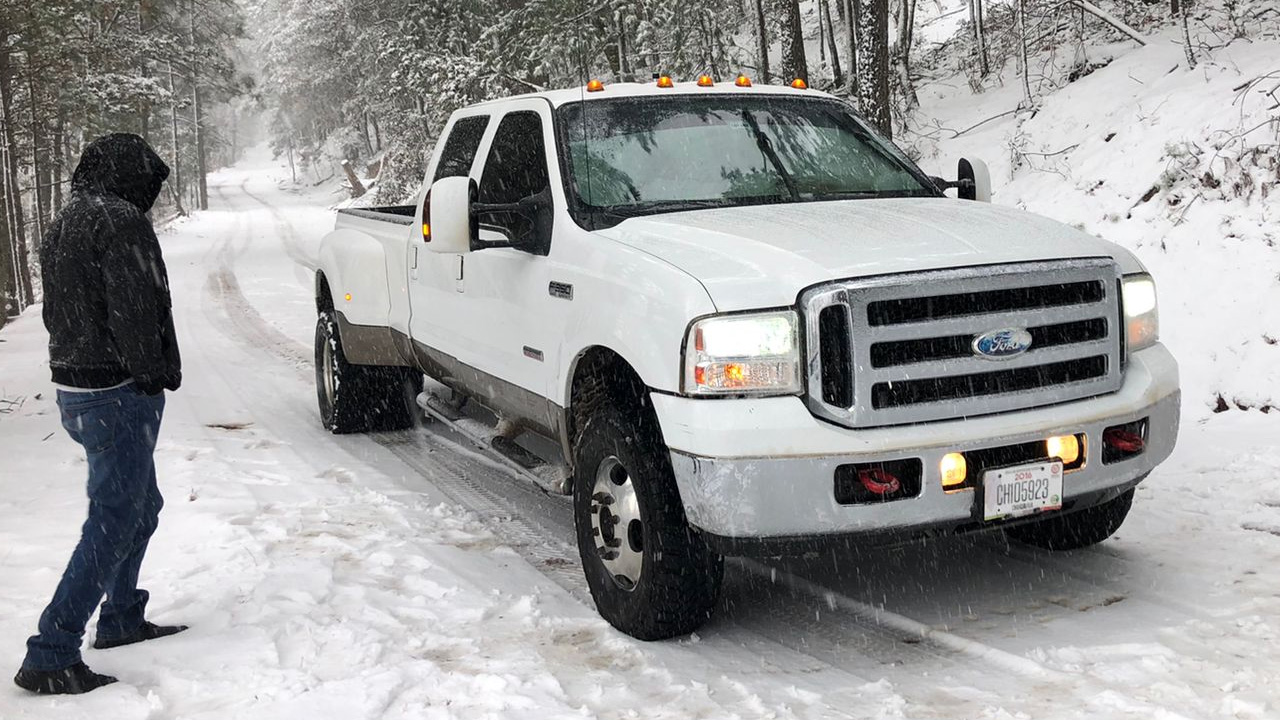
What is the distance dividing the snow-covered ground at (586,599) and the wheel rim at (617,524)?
0.25 metres

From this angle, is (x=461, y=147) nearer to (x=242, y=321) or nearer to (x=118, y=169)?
(x=118, y=169)

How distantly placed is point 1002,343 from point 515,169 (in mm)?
2656

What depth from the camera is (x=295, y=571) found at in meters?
4.98

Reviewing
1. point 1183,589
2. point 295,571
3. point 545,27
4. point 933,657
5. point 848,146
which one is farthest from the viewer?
point 545,27

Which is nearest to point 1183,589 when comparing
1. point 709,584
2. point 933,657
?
point 933,657

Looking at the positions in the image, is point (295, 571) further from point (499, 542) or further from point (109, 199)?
point (109, 199)

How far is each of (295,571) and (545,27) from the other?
57.2ft

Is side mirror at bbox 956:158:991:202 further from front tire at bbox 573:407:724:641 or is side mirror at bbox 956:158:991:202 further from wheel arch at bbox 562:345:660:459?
front tire at bbox 573:407:724:641

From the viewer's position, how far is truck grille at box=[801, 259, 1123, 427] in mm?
3666

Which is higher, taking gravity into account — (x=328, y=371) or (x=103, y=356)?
(x=103, y=356)

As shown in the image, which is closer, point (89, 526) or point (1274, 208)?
point (89, 526)

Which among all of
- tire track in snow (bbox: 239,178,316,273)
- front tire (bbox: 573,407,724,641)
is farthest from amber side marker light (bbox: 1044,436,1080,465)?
tire track in snow (bbox: 239,178,316,273)

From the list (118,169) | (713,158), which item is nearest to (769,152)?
(713,158)

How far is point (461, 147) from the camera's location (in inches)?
253
